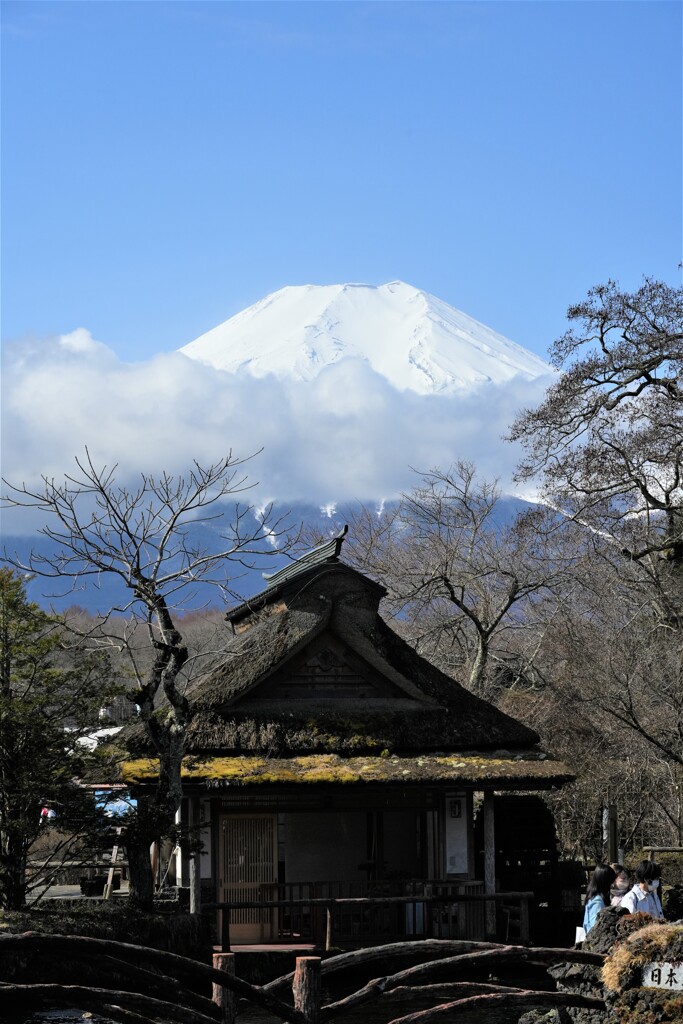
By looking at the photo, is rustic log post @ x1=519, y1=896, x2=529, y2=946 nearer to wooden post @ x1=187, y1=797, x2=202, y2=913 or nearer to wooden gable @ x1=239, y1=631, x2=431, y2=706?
wooden gable @ x1=239, y1=631, x2=431, y2=706

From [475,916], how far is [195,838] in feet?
16.6

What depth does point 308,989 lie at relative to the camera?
667 centimetres

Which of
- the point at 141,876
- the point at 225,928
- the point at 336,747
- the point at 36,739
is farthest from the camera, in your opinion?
the point at 336,747

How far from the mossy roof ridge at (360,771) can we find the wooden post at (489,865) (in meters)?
0.96

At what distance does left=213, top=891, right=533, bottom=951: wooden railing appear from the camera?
2181 cm

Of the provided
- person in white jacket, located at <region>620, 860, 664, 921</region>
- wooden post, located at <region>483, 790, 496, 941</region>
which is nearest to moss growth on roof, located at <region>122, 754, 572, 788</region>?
wooden post, located at <region>483, 790, 496, 941</region>

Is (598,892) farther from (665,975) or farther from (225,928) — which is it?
(225,928)

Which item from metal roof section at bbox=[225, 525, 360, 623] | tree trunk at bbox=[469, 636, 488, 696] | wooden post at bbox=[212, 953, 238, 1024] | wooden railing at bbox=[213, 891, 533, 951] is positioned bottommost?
wooden railing at bbox=[213, 891, 533, 951]

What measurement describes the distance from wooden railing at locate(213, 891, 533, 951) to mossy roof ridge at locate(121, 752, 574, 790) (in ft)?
6.08

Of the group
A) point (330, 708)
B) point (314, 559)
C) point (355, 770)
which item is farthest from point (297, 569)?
point (355, 770)

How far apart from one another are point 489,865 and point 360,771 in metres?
2.97

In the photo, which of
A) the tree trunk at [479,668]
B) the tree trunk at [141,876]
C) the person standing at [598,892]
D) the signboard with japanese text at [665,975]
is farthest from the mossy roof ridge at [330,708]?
the signboard with japanese text at [665,975]

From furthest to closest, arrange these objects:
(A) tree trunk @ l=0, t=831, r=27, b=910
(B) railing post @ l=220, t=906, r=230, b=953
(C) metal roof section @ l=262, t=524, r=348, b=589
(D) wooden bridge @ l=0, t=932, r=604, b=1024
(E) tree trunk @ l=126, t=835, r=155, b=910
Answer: (C) metal roof section @ l=262, t=524, r=348, b=589
(B) railing post @ l=220, t=906, r=230, b=953
(E) tree trunk @ l=126, t=835, r=155, b=910
(A) tree trunk @ l=0, t=831, r=27, b=910
(D) wooden bridge @ l=0, t=932, r=604, b=1024

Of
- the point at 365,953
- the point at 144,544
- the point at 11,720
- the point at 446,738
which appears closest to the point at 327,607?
the point at 446,738
